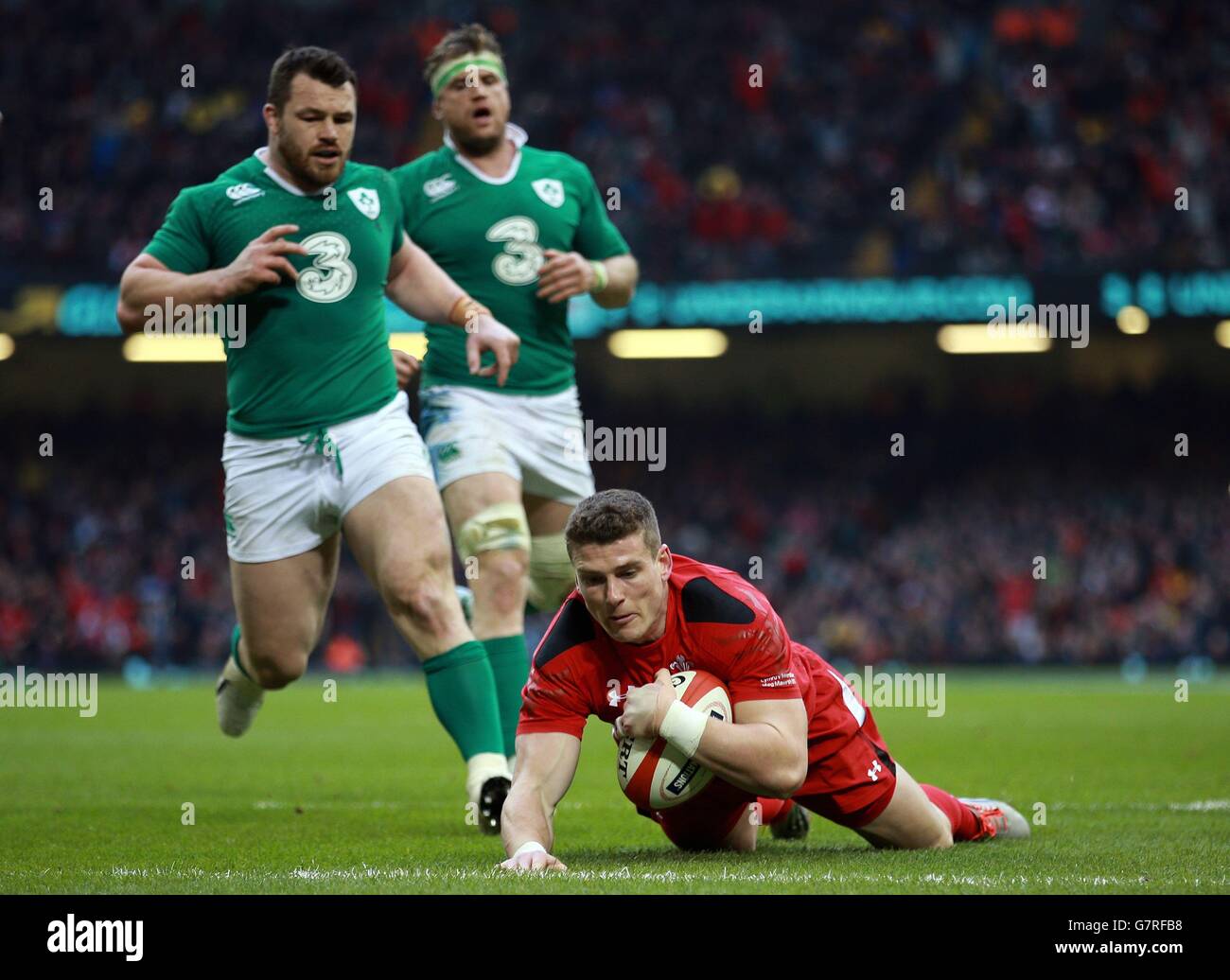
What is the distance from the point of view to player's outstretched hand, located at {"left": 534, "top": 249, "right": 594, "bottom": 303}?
22.5 ft

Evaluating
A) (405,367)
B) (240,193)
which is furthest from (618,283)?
(240,193)

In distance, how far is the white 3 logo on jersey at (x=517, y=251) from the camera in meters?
7.12

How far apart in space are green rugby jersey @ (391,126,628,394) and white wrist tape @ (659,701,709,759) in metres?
2.80

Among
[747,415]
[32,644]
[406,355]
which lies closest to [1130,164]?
[747,415]

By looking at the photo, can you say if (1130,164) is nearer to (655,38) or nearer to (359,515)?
(655,38)

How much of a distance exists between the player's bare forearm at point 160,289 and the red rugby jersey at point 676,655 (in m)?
1.76

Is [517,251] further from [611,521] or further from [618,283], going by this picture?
[611,521]

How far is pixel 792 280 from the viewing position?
23031mm

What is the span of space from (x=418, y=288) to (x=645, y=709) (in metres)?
2.58

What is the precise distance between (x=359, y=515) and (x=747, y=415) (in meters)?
22.1

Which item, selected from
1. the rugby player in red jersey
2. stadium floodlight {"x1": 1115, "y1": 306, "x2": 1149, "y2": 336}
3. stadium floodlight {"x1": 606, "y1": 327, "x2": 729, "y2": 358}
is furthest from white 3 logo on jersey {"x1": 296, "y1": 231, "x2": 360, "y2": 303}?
stadium floodlight {"x1": 1115, "y1": 306, "x2": 1149, "y2": 336}

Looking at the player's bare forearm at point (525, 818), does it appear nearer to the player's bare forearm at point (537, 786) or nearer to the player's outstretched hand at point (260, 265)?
the player's bare forearm at point (537, 786)

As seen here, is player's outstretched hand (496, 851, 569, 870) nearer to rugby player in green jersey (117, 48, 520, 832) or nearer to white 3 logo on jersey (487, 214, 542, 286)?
rugby player in green jersey (117, 48, 520, 832)

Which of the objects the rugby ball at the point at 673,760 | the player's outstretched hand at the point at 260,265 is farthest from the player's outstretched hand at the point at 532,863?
the player's outstretched hand at the point at 260,265
